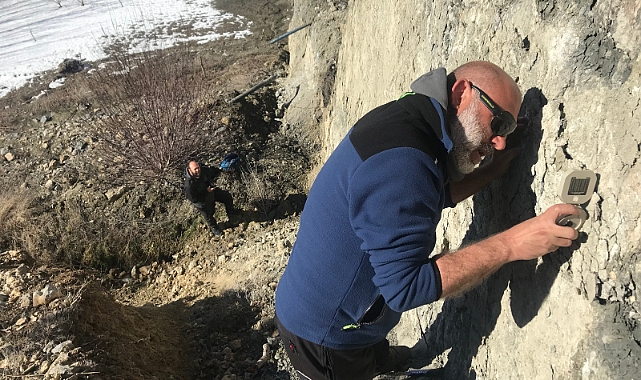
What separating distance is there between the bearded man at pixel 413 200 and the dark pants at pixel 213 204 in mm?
4426

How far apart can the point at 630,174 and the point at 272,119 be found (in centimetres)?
725

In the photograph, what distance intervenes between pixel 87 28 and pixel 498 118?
16.3 meters

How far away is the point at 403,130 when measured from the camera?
153cm

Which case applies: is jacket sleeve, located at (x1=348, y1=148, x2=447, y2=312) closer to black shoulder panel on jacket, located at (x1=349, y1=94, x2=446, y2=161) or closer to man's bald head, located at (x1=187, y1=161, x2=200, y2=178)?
black shoulder panel on jacket, located at (x1=349, y1=94, x2=446, y2=161)

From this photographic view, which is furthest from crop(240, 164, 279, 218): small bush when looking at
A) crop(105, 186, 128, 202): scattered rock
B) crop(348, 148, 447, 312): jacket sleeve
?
crop(348, 148, 447, 312): jacket sleeve

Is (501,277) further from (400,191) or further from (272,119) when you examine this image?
(272,119)

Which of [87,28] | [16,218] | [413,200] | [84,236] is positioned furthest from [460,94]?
[87,28]

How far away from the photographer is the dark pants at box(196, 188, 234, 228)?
620 centimetres

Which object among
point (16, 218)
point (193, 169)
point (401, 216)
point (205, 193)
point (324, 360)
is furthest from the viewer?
point (16, 218)

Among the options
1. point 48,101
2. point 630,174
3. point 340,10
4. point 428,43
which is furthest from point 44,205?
point 630,174

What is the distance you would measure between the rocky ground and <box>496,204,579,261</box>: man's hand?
2862 millimetres

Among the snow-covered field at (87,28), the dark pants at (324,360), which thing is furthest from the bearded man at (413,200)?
the snow-covered field at (87,28)

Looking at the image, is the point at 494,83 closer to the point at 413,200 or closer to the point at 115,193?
the point at 413,200

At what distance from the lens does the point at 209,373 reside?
165 inches
